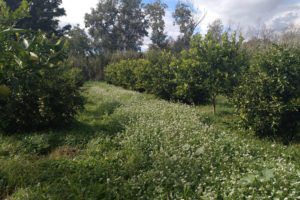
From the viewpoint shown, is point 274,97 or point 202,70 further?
point 202,70

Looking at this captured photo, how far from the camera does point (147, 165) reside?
3.34 meters

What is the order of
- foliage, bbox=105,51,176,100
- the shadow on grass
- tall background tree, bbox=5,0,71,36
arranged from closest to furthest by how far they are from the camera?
the shadow on grass, foliage, bbox=105,51,176,100, tall background tree, bbox=5,0,71,36

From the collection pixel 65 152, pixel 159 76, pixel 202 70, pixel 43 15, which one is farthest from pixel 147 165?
pixel 43 15

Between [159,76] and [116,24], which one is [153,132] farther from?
[116,24]

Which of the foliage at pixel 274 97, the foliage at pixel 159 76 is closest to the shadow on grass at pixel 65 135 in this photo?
the foliage at pixel 274 97

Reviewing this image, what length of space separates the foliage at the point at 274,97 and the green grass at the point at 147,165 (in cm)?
47

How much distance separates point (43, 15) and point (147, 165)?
24.9m

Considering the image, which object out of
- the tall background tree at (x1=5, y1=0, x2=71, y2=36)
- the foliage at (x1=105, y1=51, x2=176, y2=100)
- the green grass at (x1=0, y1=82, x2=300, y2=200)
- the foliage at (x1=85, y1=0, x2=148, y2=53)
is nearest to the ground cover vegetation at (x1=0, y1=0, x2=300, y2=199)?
the green grass at (x1=0, y1=82, x2=300, y2=200)

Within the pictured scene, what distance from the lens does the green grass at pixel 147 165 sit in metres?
2.56

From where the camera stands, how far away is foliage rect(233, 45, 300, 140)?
4.45 metres

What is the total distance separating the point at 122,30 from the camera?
33156 mm

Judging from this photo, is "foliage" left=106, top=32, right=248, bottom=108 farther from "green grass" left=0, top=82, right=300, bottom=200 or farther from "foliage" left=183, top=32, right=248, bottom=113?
"green grass" left=0, top=82, right=300, bottom=200

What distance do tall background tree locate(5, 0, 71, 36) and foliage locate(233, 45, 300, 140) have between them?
2308cm

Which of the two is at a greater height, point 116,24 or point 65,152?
point 116,24
